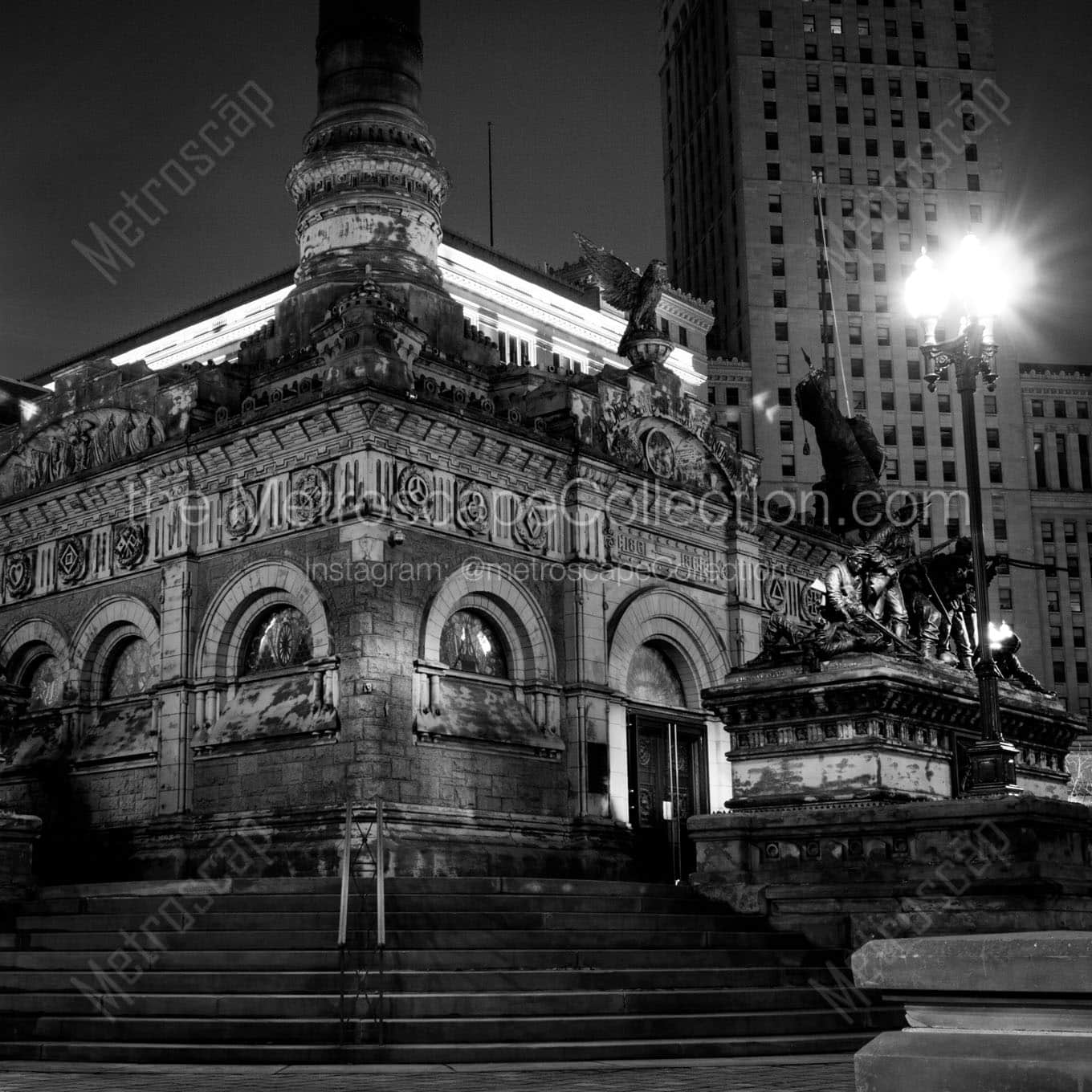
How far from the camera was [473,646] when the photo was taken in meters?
27.6

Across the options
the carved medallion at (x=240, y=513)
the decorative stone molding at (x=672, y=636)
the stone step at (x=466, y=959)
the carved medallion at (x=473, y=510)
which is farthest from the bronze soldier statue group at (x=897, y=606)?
the carved medallion at (x=240, y=513)

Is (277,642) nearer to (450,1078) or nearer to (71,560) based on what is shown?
(71,560)

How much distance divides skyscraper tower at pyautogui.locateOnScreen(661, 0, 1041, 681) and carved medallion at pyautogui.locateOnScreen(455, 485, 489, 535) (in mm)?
70684

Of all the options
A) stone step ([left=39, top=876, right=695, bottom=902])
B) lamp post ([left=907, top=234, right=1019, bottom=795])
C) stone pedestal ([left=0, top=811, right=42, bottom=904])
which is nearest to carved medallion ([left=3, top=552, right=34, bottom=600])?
stone pedestal ([left=0, top=811, right=42, bottom=904])

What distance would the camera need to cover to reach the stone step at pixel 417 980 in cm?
1520

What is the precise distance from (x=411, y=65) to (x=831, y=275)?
69.8 meters

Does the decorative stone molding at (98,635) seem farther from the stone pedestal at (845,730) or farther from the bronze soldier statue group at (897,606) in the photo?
the bronze soldier statue group at (897,606)

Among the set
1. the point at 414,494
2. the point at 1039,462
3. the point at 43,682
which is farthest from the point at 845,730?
the point at 1039,462

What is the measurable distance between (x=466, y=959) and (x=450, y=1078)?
12.3ft

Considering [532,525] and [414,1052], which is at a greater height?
[532,525]

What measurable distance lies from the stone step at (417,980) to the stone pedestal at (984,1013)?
1011cm

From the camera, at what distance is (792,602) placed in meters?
36.1

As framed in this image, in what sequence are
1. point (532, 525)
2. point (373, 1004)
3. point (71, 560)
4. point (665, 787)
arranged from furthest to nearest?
point (665, 787)
point (71, 560)
point (532, 525)
point (373, 1004)

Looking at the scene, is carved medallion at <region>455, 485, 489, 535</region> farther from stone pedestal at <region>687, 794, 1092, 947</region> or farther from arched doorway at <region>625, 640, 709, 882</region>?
stone pedestal at <region>687, 794, 1092, 947</region>
